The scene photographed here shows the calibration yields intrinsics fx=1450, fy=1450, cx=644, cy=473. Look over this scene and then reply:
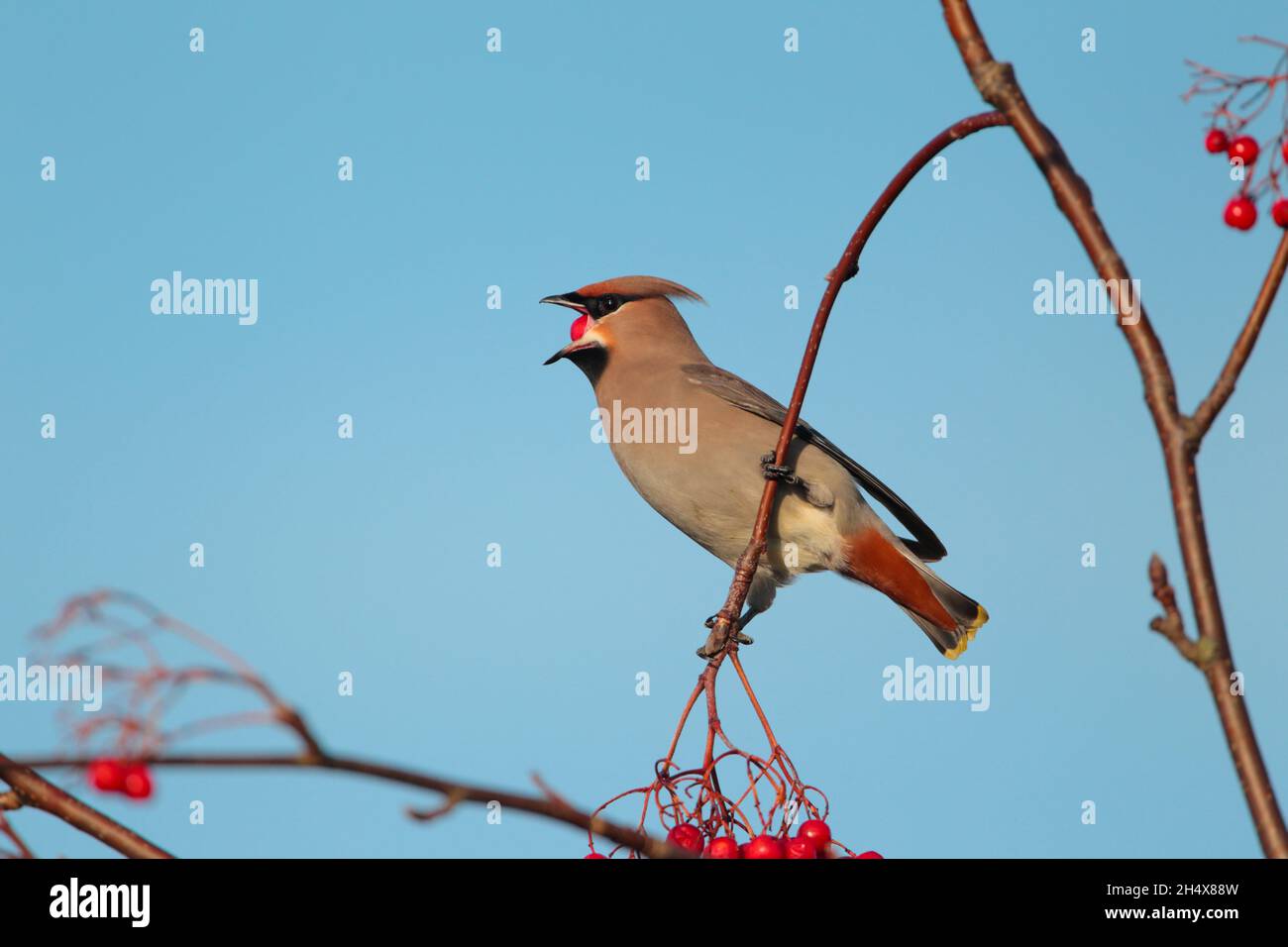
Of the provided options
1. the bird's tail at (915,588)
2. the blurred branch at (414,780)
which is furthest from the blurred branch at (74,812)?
the bird's tail at (915,588)

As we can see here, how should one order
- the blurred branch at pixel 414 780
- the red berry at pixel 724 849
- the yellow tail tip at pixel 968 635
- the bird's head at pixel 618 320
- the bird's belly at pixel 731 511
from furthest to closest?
the bird's head at pixel 618 320
the yellow tail tip at pixel 968 635
the bird's belly at pixel 731 511
the red berry at pixel 724 849
the blurred branch at pixel 414 780

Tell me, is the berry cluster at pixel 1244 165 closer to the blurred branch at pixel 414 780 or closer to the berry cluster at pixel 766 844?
the berry cluster at pixel 766 844

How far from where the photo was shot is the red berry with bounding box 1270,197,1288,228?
2395 millimetres

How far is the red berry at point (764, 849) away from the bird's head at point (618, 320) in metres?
3.14

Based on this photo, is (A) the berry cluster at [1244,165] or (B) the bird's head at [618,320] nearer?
(A) the berry cluster at [1244,165]

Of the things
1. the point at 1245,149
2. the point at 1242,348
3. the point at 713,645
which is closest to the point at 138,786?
the point at 1242,348

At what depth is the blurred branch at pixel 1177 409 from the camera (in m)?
1.36

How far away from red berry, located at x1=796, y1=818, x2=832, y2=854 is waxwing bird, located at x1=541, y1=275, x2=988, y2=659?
6.66 feet

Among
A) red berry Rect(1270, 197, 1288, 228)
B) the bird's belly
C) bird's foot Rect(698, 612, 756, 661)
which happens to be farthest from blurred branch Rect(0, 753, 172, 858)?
the bird's belly

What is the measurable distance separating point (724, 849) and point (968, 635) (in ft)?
9.28

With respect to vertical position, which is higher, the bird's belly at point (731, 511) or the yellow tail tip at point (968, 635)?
the bird's belly at point (731, 511)

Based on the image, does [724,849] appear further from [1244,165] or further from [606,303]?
[606,303]
